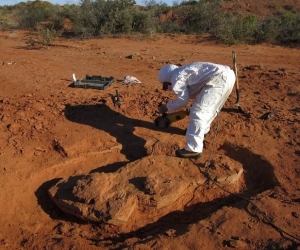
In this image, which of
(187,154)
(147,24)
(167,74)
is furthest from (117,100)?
(147,24)

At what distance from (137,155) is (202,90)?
4.00ft

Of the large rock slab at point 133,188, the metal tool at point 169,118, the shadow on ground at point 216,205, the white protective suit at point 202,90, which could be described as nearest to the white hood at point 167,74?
the white protective suit at point 202,90

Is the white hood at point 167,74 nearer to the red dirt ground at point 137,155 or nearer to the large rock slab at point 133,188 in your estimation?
the red dirt ground at point 137,155

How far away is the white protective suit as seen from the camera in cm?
420

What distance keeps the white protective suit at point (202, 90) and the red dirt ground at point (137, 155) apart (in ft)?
1.20

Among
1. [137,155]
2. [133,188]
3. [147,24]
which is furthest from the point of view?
[147,24]

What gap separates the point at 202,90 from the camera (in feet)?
14.2

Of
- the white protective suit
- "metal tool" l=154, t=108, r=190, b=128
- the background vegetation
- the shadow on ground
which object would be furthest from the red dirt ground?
the background vegetation

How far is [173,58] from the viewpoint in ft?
30.8

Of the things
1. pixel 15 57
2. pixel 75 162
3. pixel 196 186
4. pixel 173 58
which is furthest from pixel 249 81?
pixel 15 57

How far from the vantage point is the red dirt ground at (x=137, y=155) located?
10.6ft

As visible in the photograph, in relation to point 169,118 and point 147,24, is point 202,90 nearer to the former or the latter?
point 169,118

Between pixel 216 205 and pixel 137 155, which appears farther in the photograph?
pixel 137 155

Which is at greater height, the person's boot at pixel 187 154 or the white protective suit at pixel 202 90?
the white protective suit at pixel 202 90
